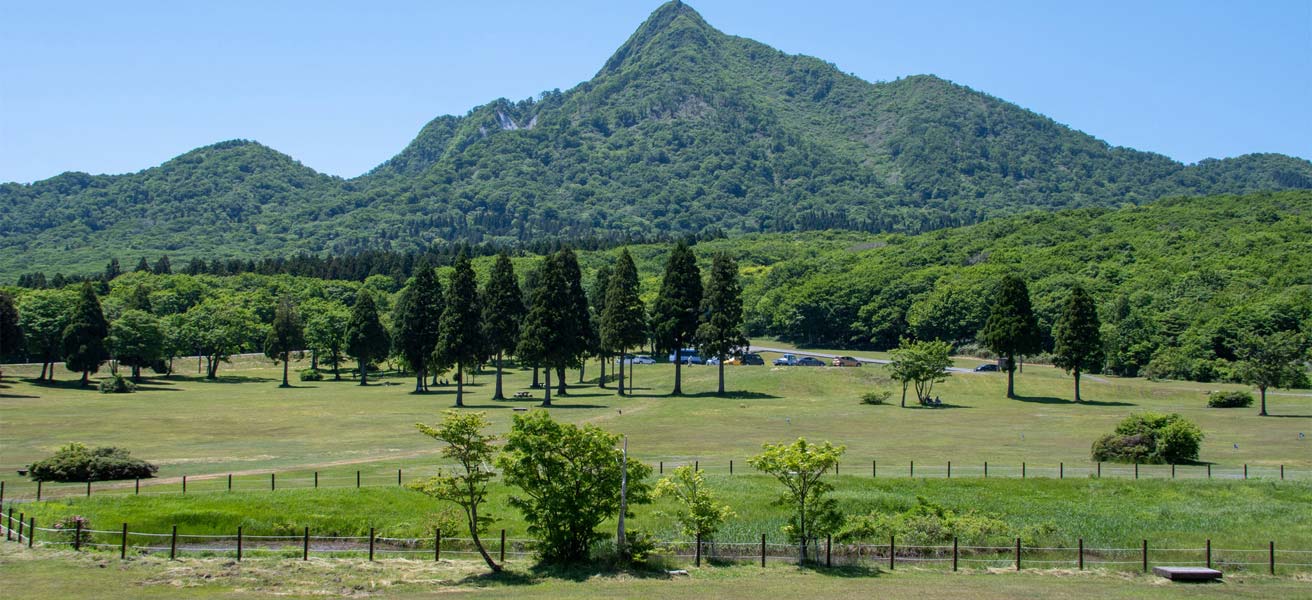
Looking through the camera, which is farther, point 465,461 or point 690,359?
point 690,359

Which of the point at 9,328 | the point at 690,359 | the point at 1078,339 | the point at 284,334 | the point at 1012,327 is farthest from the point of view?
the point at 284,334

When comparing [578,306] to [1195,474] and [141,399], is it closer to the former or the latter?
[141,399]

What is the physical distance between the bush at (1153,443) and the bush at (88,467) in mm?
48752

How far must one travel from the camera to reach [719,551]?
114 feet

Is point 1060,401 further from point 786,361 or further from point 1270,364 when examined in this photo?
point 786,361

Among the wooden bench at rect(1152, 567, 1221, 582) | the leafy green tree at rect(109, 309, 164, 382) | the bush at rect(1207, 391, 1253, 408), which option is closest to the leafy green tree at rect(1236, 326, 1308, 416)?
the bush at rect(1207, 391, 1253, 408)

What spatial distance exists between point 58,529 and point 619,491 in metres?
19.2

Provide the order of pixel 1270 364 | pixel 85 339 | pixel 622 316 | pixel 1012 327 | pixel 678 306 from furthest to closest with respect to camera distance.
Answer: pixel 85 339 → pixel 678 306 → pixel 622 316 → pixel 1012 327 → pixel 1270 364

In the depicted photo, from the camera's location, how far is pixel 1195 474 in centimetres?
4831

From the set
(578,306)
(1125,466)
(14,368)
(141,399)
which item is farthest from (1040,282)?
(14,368)

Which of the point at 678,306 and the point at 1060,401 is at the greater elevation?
the point at 678,306

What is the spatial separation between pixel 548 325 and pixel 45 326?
62.2 m

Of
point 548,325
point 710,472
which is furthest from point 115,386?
point 710,472

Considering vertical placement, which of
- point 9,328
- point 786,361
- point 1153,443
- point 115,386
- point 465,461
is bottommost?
point 115,386
